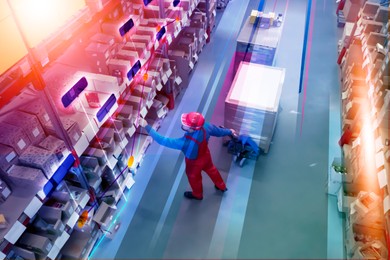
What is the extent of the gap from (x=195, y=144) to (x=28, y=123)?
173 cm

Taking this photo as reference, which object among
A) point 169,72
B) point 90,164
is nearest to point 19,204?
point 90,164

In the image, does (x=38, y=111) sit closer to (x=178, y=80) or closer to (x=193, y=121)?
(x=193, y=121)

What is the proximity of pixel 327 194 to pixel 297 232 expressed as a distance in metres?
0.76

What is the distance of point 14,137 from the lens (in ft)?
8.46

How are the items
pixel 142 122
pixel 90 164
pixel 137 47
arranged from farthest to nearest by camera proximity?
pixel 142 122 < pixel 137 47 < pixel 90 164

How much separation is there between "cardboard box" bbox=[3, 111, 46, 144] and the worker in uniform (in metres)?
1.25

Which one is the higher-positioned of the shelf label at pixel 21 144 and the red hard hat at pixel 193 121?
the shelf label at pixel 21 144

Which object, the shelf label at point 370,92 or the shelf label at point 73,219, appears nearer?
the shelf label at point 73,219

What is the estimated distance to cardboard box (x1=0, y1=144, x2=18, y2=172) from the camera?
2525mm

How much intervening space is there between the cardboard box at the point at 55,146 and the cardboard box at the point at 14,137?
5.4 inches

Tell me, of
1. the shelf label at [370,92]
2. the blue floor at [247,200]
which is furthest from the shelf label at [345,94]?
the shelf label at [370,92]

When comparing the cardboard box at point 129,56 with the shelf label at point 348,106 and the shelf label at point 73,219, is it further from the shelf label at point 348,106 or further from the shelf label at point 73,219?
the shelf label at point 348,106

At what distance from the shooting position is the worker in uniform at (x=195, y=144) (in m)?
3.54

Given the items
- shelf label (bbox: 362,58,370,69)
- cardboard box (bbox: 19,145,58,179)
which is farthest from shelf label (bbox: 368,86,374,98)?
cardboard box (bbox: 19,145,58,179)
